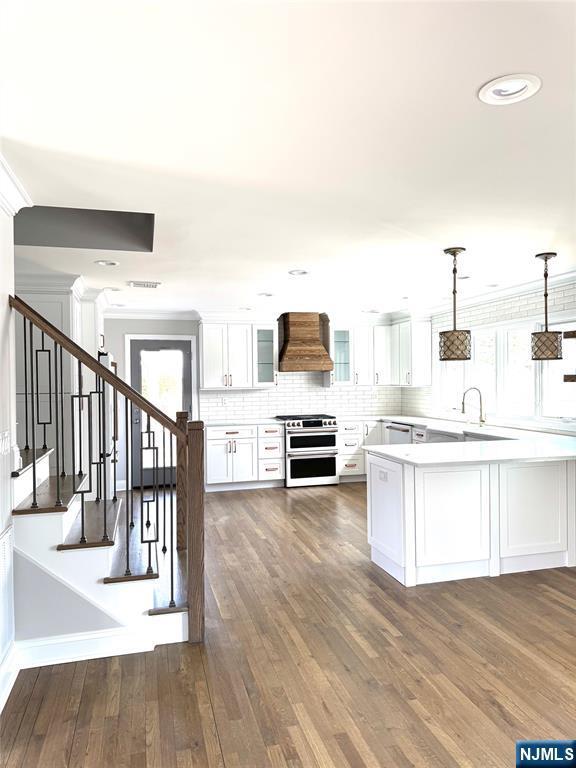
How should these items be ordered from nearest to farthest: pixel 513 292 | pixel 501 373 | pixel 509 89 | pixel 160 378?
pixel 509 89 < pixel 513 292 < pixel 501 373 < pixel 160 378

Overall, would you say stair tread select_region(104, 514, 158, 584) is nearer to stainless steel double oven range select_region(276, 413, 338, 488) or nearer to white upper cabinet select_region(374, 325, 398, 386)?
stainless steel double oven range select_region(276, 413, 338, 488)

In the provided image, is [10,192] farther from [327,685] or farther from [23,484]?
[327,685]

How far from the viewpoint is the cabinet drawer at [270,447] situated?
7.32 metres

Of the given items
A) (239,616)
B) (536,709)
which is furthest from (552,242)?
(239,616)

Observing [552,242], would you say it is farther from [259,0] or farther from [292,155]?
[259,0]

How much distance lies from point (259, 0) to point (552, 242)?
3.16 meters

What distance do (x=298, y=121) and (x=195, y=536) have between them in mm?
2194

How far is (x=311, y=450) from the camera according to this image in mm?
7430

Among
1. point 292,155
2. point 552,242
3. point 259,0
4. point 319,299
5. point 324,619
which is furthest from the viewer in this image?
point 319,299

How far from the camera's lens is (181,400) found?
760 centimetres

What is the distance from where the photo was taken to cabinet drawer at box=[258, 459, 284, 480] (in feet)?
24.0

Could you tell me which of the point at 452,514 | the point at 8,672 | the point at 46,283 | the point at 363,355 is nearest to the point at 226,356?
the point at 363,355

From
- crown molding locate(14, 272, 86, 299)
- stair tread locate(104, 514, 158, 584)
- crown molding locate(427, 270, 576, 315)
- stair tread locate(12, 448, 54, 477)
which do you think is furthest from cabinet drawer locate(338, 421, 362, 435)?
stair tread locate(12, 448, 54, 477)

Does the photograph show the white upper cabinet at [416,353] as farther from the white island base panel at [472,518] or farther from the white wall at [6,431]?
the white wall at [6,431]
